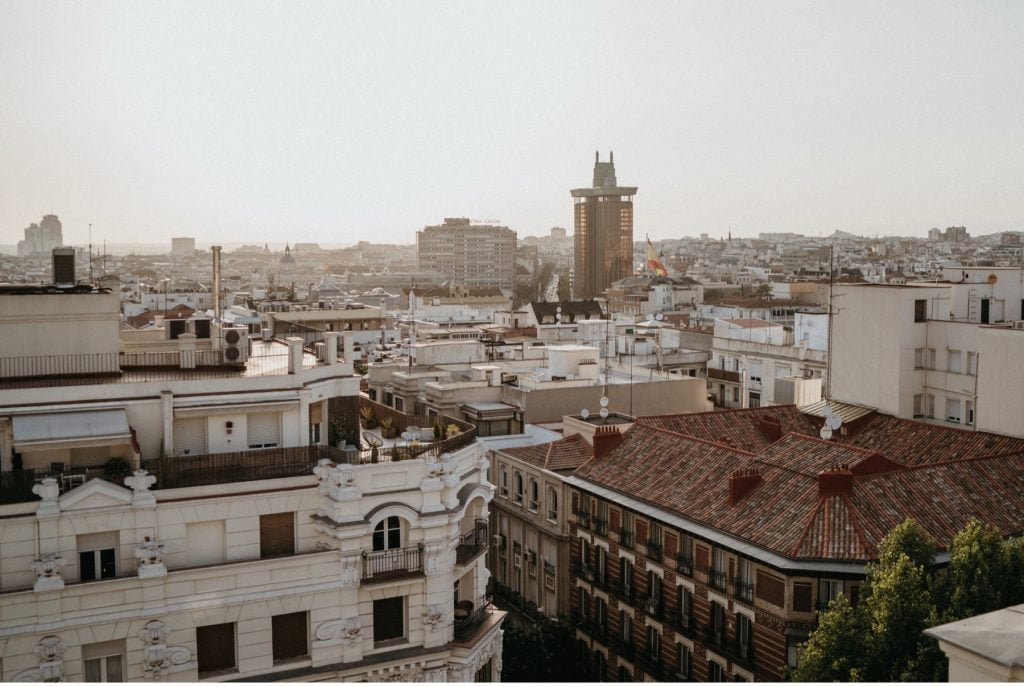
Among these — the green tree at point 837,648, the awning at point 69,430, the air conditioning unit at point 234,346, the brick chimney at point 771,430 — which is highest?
the air conditioning unit at point 234,346

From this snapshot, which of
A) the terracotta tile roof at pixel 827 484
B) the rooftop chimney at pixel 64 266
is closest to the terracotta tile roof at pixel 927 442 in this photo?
the terracotta tile roof at pixel 827 484

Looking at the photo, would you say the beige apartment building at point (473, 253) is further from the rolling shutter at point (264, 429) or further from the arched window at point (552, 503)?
the rolling shutter at point (264, 429)

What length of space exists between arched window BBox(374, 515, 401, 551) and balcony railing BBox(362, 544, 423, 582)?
0.10 m

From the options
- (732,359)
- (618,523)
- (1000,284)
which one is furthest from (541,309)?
(618,523)

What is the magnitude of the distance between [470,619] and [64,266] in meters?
5.79

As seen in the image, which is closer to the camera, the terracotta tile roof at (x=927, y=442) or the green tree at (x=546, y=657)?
the green tree at (x=546, y=657)

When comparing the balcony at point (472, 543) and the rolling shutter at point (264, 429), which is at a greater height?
the rolling shutter at point (264, 429)

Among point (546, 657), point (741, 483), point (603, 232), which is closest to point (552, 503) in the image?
point (546, 657)

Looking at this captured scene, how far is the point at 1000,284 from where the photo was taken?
65.8ft

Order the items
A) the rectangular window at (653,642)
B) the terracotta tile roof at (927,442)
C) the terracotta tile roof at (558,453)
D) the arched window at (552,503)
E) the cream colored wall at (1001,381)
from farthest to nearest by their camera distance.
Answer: the terracotta tile roof at (558,453), the arched window at (552,503), the cream colored wall at (1001,381), the terracotta tile roof at (927,442), the rectangular window at (653,642)

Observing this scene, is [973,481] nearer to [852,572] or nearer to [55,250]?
[852,572]

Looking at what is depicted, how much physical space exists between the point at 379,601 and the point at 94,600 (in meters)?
2.70

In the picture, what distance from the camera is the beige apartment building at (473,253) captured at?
122750 millimetres

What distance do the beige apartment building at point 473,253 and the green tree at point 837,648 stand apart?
364 ft
